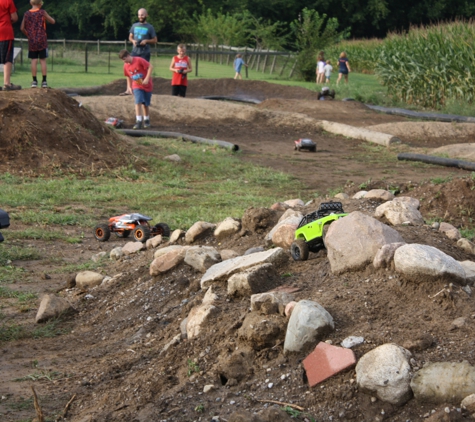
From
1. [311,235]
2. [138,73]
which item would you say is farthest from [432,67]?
[311,235]

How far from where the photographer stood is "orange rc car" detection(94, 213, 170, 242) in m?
7.99

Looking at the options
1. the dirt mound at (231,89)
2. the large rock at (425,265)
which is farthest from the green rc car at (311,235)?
the dirt mound at (231,89)

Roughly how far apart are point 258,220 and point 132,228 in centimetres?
211

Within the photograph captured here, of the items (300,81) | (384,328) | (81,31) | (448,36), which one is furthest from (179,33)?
(384,328)

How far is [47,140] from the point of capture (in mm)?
12258

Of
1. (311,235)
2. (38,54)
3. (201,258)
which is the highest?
(38,54)

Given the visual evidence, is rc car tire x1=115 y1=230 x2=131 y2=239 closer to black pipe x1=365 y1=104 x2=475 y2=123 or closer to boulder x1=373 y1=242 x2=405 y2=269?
boulder x1=373 y1=242 x2=405 y2=269

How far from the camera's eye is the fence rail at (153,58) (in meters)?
37.8

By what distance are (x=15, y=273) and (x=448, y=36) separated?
70.4 ft

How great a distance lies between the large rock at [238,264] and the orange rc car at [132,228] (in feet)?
8.30

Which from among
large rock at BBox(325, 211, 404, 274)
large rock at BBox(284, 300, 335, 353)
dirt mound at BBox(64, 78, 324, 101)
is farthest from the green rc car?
dirt mound at BBox(64, 78, 324, 101)

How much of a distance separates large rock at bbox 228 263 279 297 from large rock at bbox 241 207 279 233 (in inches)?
59.8

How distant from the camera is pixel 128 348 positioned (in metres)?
5.10

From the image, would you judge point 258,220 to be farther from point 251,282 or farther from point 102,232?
point 102,232
